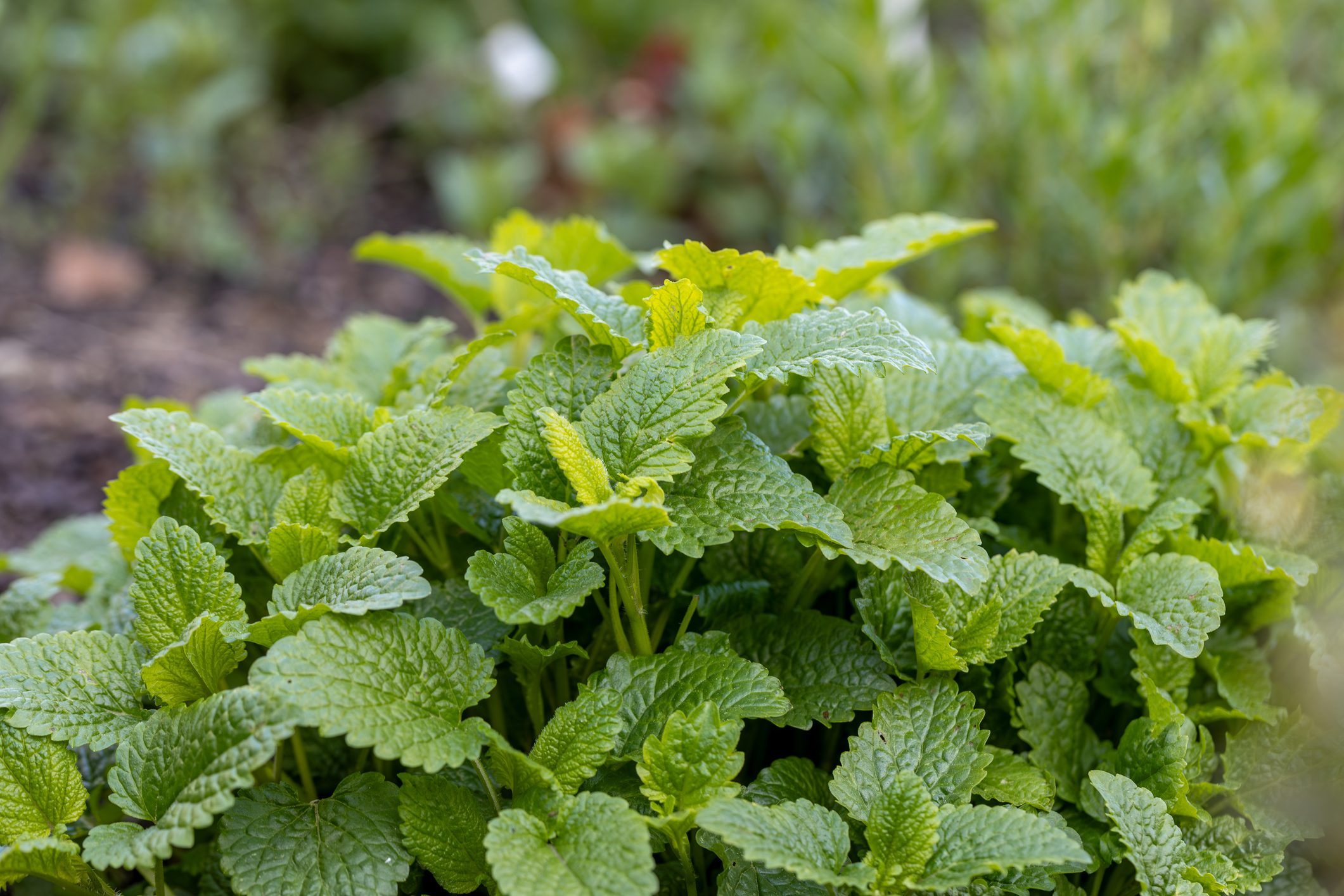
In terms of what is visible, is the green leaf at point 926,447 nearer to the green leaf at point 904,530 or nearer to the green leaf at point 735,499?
the green leaf at point 904,530

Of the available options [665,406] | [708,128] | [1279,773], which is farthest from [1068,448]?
[708,128]

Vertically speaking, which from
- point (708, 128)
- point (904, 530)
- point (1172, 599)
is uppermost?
point (708, 128)

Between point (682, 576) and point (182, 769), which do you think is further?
point (682, 576)

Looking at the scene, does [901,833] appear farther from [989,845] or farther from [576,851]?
[576,851]

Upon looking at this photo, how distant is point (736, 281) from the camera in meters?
1.34

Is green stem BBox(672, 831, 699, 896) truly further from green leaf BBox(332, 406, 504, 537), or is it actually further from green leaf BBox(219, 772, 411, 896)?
green leaf BBox(332, 406, 504, 537)

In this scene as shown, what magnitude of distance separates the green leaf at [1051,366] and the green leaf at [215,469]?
0.92 metres

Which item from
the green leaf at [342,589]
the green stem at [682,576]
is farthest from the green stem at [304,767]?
the green stem at [682,576]

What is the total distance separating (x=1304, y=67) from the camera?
4398mm

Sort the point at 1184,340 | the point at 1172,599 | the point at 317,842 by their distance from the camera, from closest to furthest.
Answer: the point at 317,842
the point at 1172,599
the point at 1184,340

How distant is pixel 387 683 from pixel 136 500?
495 millimetres

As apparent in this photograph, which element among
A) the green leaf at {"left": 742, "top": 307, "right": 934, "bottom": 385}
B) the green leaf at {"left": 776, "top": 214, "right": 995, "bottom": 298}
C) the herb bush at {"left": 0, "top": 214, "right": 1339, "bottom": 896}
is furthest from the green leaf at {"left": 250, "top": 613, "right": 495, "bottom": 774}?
the green leaf at {"left": 776, "top": 214, "right": 995, "bottom": 298}

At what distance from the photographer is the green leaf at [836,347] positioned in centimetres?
115

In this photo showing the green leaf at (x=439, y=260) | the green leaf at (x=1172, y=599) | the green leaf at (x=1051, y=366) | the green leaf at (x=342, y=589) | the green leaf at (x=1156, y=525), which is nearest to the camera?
the green leaf at (x=342, y=589)
